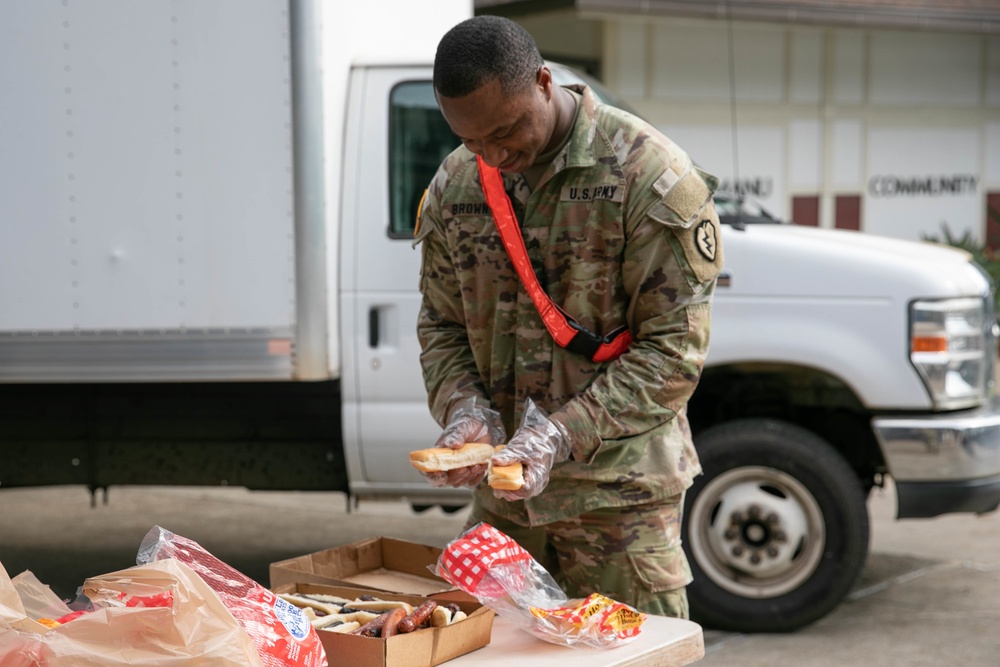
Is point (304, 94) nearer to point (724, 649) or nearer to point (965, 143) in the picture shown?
point (724, 649)

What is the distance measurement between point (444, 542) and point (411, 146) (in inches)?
104

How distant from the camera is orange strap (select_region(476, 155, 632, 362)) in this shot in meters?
2.49

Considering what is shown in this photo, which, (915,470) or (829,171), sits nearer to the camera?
(915,470)

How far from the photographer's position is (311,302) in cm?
464

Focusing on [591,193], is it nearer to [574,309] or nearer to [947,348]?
[574,309]

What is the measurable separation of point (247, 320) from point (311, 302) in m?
0.26

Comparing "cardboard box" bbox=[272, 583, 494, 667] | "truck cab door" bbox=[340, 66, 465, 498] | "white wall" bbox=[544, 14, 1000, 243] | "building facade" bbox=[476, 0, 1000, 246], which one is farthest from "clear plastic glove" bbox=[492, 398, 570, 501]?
"white wall" bbox=[544, 14, 1000, 243]

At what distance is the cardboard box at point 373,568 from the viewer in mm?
2424

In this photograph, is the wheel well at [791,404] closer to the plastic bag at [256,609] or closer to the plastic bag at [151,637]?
the plastic bag at [256,609]

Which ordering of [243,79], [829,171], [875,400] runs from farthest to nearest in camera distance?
[829,171] < [875,400] < [243,79]

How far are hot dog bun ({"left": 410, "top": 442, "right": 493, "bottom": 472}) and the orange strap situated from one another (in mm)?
314

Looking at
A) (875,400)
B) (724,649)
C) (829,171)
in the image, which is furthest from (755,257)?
(829,171)

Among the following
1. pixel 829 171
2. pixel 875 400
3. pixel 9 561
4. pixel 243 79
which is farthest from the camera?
pixel 829 171

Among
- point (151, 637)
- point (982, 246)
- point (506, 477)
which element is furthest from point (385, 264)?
point (982, 246)
